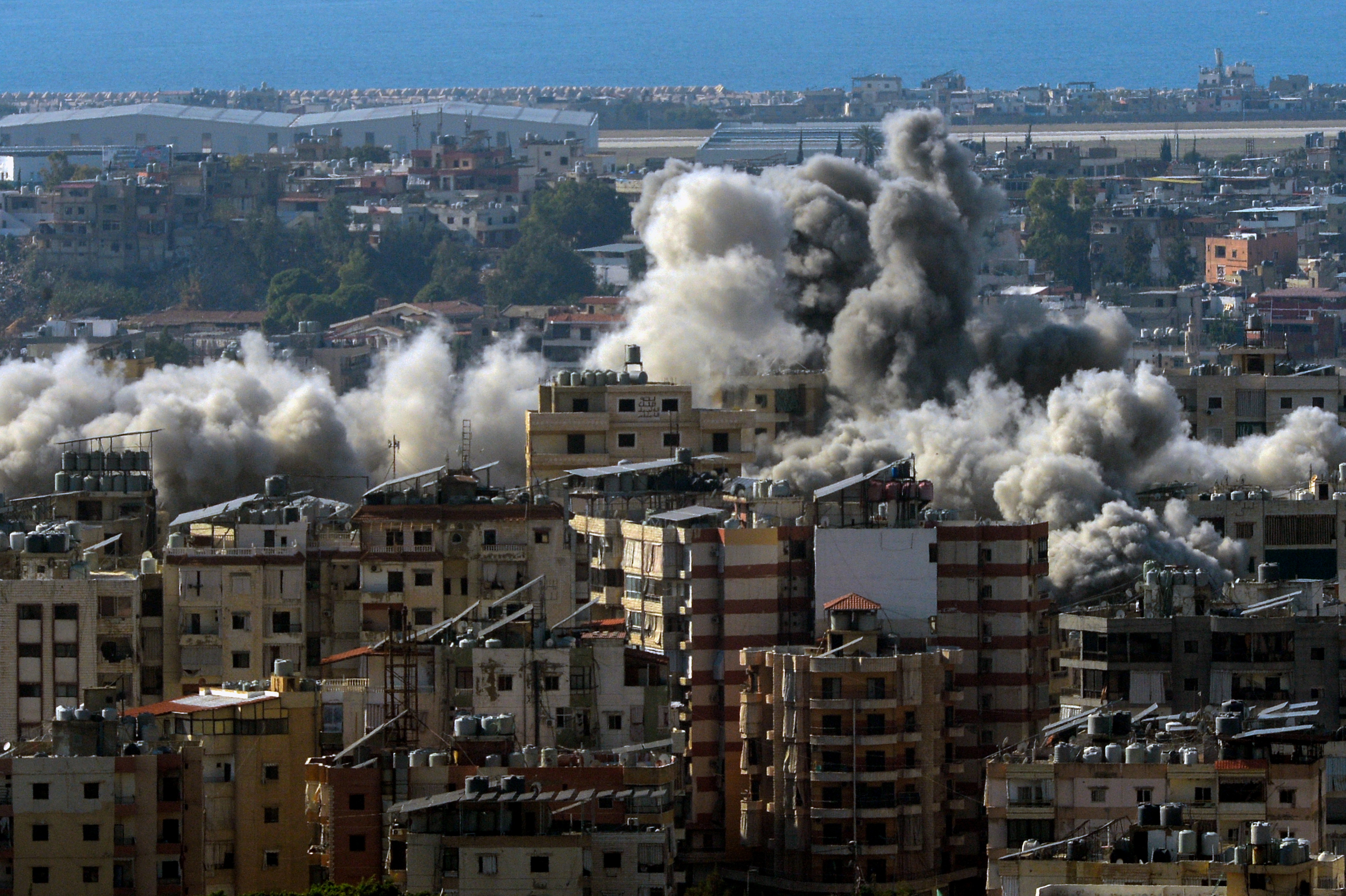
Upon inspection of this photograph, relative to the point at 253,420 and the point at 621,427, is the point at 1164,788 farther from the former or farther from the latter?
the point at 253,420

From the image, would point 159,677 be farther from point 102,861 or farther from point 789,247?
point 789,247

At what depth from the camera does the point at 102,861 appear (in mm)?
48062

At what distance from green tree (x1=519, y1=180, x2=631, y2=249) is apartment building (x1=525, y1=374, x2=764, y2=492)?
258ft

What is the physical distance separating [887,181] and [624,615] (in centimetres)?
3436

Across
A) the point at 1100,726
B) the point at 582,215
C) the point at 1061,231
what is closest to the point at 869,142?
the point at 1061,231

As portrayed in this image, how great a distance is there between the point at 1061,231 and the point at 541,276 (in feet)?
71.8

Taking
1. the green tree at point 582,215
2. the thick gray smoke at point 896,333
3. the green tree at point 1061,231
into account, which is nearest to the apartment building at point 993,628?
the thick gray smoke at point 896,333

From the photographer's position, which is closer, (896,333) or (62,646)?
(62,646)

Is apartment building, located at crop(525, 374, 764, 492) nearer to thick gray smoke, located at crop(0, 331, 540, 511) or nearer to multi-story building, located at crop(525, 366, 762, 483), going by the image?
multi-story building, located at crop(525, 366, 762, 483)

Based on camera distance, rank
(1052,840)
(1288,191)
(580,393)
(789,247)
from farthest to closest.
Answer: (1288,191), (789,247), (580,393), (1052,840)

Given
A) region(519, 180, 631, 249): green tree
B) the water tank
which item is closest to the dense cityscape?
the water tank

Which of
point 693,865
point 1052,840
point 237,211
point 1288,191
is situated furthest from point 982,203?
point 1288,191

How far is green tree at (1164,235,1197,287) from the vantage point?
159 meters

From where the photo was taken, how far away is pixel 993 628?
5778cm
